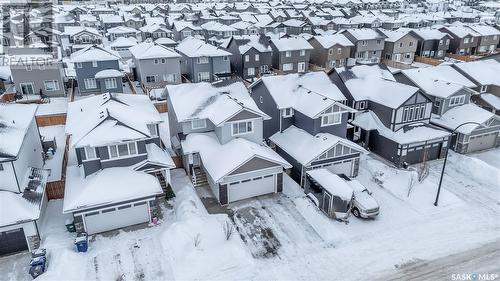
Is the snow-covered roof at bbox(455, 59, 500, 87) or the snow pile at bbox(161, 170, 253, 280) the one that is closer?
the snow pile at bbox(161, 170, 253, 280)

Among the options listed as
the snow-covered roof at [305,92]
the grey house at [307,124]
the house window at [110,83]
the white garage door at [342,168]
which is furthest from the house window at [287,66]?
the white garage door at [342,168]

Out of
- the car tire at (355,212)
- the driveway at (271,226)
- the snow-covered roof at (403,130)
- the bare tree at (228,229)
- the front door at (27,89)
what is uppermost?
the front door at (27,89)

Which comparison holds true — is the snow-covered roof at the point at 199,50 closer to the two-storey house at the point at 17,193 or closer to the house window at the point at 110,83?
the house window at the point at 110,83

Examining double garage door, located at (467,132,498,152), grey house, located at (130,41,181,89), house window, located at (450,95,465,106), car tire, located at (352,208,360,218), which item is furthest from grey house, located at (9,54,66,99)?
double garage door, located at (467,132,498,152)

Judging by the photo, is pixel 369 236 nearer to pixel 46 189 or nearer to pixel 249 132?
pixel 249 132

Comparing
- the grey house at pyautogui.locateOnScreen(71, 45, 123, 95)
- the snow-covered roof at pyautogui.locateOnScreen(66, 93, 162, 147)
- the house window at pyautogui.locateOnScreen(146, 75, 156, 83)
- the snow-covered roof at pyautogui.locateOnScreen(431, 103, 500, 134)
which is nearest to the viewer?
the snow-covered roof at pyautogui.locateOnScreen(66, 93, 162, 147)

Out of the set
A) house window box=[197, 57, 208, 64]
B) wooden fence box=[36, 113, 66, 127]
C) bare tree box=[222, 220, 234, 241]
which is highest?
house window box=[197, 57, 208, 64]

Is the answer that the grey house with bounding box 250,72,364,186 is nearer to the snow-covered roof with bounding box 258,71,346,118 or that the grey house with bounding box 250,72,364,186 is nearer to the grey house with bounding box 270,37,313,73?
the snow-covered roof with bounding box 258,71,346,118
